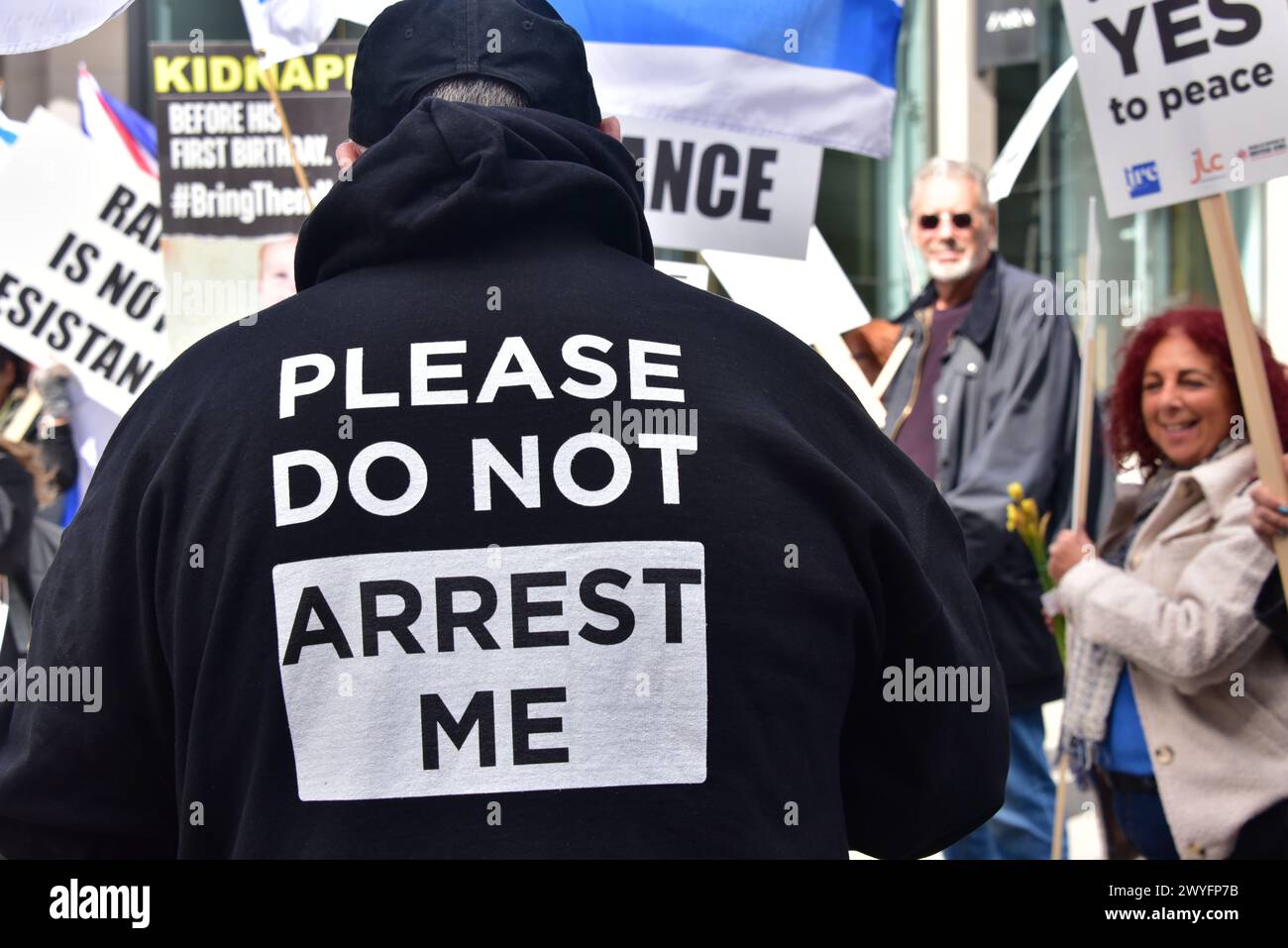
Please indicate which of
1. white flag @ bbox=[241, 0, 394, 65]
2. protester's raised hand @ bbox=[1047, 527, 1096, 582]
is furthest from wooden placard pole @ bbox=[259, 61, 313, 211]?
protester's raised hand @ bbox=[1047, 527, 1096, 582]

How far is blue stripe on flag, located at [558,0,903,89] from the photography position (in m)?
4.45

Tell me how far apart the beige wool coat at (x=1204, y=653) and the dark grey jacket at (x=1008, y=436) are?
64 centimetres

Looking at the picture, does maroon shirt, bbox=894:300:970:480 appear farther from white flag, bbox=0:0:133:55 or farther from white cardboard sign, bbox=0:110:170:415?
white flag, bbox=0:0:133:55

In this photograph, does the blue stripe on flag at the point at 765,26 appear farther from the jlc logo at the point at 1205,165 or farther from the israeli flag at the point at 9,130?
the israeli flag at the point at 9,130

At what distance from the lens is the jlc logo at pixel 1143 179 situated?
389 centimetres

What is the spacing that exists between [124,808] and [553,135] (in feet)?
2.92

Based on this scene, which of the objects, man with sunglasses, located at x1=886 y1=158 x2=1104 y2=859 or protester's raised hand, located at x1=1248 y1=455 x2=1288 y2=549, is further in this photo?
man with sunglasses, located at x1=886 y1=158 x2=1104 y2=859

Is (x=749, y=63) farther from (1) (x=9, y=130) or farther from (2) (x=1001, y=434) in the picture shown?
(1) (x=9, y=130)

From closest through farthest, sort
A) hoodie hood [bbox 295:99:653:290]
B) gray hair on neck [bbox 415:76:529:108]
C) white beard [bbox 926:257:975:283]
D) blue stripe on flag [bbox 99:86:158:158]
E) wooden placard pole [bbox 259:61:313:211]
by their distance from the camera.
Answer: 1. hoodie hood [bbox 295:99:653:290]
2. gray hair on neck [bbox 415:76:529:108]
3. wooden placard pole [bbox 259:61:313:211]
4. white beard [bbox 926:257:975:283]
5. blue stripe on flag [bbox 99:86:158:158]

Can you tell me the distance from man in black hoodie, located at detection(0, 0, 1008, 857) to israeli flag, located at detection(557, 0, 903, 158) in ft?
8.40

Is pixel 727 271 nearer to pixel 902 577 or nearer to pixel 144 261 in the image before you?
pixel 144 261

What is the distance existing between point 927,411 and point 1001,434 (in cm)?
26

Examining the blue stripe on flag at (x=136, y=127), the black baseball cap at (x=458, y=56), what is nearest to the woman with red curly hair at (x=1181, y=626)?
the black baseball cap at (x=458, y=56)
